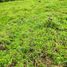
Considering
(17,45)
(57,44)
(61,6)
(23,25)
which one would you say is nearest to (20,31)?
(23,25)

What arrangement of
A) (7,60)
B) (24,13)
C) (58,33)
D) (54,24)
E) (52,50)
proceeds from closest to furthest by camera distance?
1. (7,60)
2. (52,50)
3. (58,33)
4. (54,24)
5. (24,13)

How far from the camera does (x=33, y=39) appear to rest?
773cm

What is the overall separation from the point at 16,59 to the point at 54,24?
3.18 meters

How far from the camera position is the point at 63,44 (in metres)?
7.48

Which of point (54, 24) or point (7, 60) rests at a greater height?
point (54, 24)

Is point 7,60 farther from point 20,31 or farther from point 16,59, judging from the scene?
point 20,31

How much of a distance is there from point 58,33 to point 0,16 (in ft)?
14.8

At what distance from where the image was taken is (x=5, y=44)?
7.60 metres

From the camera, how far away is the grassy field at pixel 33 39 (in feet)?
21.3

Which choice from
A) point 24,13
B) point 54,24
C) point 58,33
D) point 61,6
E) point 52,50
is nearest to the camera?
point 52,50

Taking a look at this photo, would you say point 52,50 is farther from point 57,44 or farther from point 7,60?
point 7,60

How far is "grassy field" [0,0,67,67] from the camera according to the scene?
648cm

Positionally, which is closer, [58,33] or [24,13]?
[58,33]

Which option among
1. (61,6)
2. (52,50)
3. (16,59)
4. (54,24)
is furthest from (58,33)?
(61,6)
